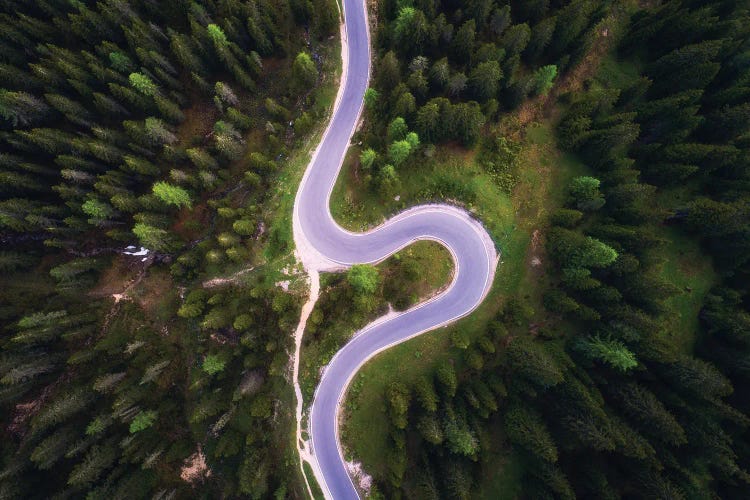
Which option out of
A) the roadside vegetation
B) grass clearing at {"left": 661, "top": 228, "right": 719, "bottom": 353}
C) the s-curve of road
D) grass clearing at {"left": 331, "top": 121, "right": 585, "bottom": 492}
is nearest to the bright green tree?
the s-curve of road

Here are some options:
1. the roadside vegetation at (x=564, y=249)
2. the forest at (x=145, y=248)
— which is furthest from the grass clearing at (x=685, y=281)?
the forest at (x=145, y=248)

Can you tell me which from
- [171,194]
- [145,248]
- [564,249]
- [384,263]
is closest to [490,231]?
[564,249]

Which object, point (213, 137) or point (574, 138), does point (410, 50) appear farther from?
point (213, 137)

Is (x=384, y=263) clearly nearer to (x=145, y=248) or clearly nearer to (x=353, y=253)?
(x=353, y=253)

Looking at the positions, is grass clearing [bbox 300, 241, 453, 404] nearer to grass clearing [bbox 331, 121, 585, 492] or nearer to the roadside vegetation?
grass clearing [bbox 331, 121, 585, 492]

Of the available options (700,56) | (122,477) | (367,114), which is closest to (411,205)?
(367,114)

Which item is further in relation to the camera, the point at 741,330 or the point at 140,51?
the point at 140,51

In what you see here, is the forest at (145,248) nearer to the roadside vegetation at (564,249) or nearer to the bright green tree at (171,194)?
the bright green tree at (171,194)
